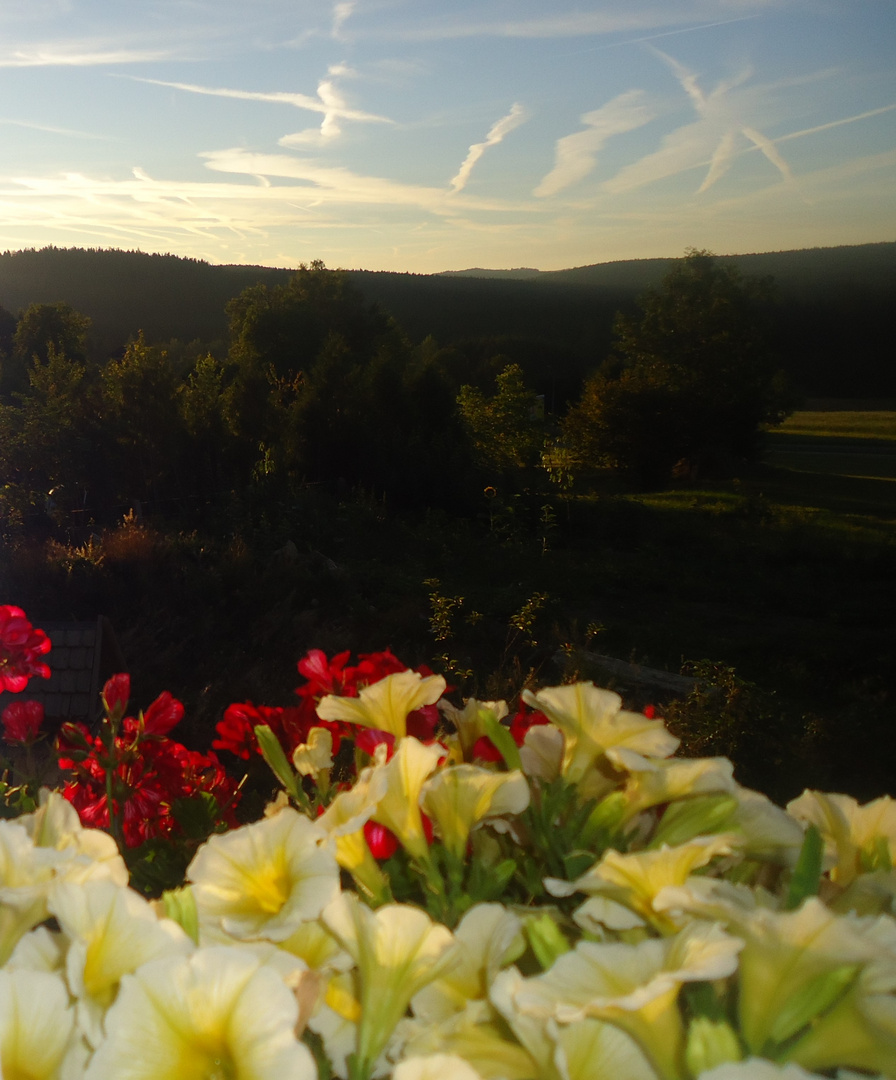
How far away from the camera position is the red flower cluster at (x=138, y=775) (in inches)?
54.7

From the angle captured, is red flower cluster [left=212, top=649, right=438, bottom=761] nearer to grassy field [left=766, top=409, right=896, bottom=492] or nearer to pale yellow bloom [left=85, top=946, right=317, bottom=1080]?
pale yellow bloom [left=85, top=946, right=317, bottom=1080]

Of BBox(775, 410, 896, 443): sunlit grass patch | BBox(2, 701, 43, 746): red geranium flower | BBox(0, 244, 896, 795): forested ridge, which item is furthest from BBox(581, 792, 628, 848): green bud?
BBox(775, 410, 896, 443): sunlit grass patch

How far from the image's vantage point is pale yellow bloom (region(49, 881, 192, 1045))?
23.6 inches

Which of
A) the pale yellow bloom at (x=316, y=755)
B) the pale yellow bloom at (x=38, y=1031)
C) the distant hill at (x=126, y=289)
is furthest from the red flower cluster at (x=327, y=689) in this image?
the distant hill at (x=126, y=289)

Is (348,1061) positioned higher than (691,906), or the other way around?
(691,906)

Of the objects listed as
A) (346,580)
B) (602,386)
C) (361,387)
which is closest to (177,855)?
(346,580)

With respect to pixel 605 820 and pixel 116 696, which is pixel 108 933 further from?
pixel 116 696

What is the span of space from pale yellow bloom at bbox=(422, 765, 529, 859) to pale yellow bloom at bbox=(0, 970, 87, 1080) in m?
0.33

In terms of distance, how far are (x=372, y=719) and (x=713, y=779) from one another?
1.28 feet

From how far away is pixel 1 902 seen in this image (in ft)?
2.16

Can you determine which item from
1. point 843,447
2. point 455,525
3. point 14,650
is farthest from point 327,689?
point 843,447

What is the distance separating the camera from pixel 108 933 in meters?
0.61

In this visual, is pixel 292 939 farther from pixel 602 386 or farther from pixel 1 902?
pixel 602 386

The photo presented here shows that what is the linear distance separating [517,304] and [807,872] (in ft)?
318
